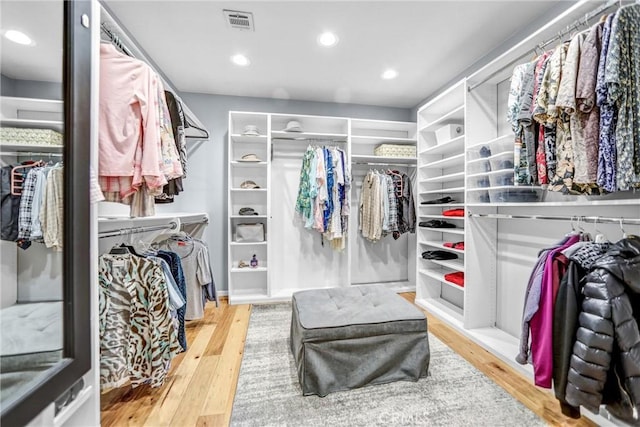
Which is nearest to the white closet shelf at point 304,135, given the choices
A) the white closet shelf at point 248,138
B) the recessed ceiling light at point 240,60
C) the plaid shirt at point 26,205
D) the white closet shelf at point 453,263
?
the white closet shelf at point 248,138

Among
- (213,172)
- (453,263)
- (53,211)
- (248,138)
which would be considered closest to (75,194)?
(53,211)

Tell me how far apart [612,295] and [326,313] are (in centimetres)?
136

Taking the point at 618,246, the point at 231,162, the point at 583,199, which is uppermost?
the point at 231,162

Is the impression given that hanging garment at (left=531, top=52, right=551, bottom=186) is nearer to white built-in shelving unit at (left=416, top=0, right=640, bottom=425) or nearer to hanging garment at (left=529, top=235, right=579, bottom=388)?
white built-in shelving unit at (left=416, top=0, right=640, bottom=425)

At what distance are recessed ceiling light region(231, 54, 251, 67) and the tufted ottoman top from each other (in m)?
2.21

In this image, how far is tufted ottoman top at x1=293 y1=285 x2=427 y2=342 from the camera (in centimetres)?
164

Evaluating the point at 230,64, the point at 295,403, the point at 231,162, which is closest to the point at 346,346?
the point at 295,403

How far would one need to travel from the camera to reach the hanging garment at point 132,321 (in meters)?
1.46

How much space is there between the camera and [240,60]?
8.73 ft

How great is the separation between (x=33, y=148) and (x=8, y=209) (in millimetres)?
191

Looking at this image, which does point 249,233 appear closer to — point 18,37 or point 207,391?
point 207,391

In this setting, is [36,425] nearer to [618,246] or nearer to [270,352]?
[270,352]

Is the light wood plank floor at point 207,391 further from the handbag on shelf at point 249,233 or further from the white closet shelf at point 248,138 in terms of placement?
the white closet shelf at point 248,138

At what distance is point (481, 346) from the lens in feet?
7.22
